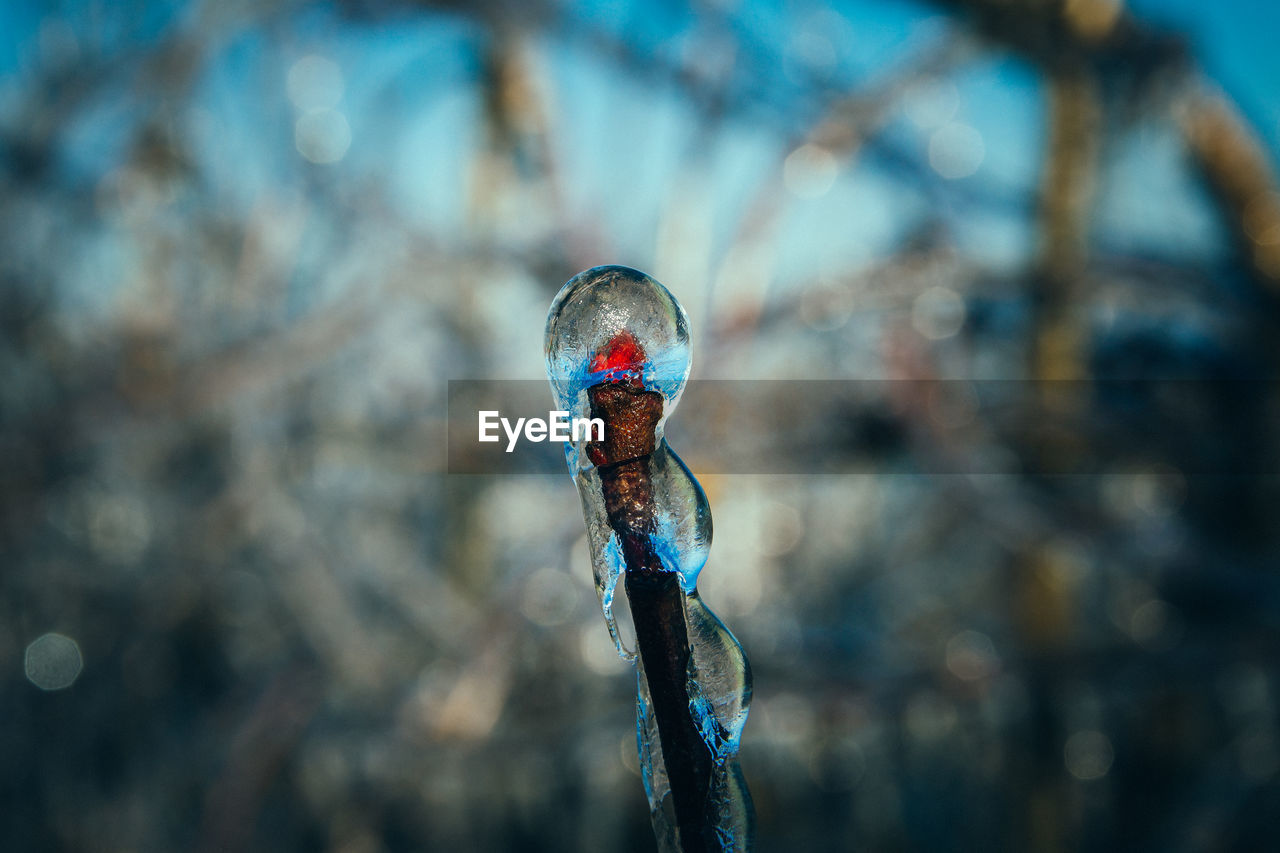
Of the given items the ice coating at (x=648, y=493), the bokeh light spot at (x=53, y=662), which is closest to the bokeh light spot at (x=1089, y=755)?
the ice coating at (x=648, y=493)

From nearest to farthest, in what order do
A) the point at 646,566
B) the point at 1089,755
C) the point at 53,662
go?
the point at 646,566 → the point at 1089,755 → the point at 53,662

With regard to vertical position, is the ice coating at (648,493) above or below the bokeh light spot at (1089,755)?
above

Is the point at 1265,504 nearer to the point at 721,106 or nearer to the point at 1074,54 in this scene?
the point at 1074,54

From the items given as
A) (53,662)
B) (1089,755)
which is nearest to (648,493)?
(1089,755)

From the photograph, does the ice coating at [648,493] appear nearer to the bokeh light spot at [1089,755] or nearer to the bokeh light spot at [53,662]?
the bokeh light spot at [1089,755]

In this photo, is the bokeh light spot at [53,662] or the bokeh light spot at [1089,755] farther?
the bokeh light spot at [53,662]

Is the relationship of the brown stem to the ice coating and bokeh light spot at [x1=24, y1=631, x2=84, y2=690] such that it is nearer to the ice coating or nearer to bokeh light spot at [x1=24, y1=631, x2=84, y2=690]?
the ice coating

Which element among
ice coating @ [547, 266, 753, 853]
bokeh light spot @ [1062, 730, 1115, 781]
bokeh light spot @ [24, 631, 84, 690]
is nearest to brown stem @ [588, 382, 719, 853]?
ice coating @ [547, 266, 753, 853]

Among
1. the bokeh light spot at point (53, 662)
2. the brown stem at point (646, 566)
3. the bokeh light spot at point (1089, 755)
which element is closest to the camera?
the brown stem at point (646, 566)

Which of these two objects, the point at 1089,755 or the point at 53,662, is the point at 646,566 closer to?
the point at 1089,755
